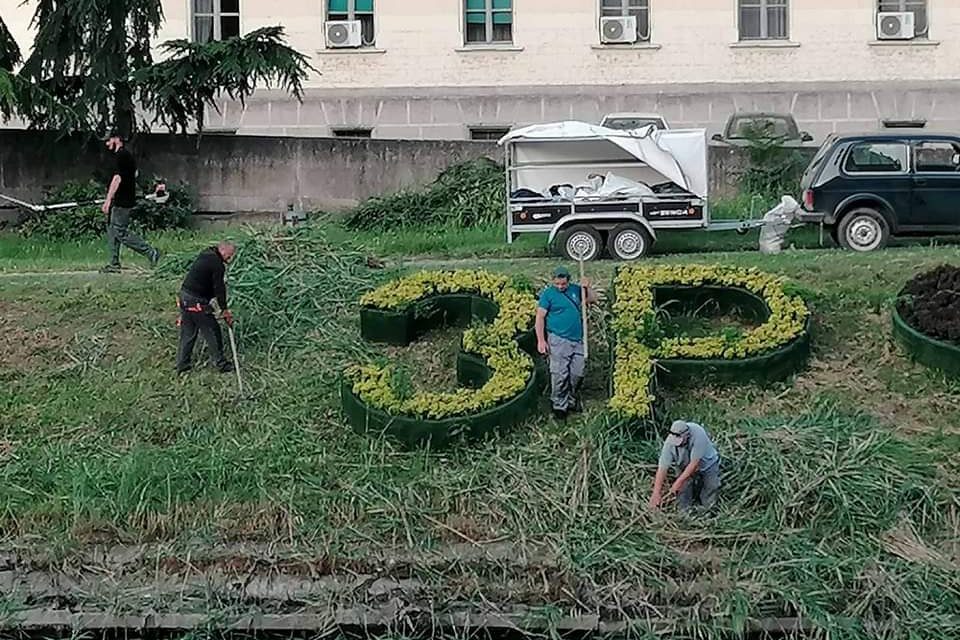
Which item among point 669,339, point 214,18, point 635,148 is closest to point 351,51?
point 214,18

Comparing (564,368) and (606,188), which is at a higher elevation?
(606,188)

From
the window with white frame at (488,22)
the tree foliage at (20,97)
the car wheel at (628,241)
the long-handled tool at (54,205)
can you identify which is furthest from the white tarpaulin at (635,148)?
the window with white frame at (488,22)

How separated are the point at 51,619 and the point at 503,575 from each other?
335 cm

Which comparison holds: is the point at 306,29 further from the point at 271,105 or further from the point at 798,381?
the point at 798,381

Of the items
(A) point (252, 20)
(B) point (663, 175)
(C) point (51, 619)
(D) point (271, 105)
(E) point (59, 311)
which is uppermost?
(A) point (252, 20)

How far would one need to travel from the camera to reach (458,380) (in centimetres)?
1327

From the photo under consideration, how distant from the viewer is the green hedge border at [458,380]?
11.9 metres

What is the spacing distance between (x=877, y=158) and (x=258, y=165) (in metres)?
11.4

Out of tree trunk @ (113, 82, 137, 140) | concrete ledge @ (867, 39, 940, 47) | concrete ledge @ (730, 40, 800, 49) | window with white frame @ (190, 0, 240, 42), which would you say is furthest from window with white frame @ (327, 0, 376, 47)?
concrete ledge @ (867, 39, 940, 47)

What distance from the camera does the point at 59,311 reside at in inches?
593

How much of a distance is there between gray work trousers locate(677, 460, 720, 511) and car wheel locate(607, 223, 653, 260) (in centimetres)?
747

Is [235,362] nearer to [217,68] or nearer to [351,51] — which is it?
[217,68]

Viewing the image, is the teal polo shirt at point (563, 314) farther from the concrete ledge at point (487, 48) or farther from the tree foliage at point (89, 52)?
the concrete ledge at point (487, 48)

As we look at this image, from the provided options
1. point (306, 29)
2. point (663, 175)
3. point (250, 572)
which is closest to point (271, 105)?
point (306, 29)
